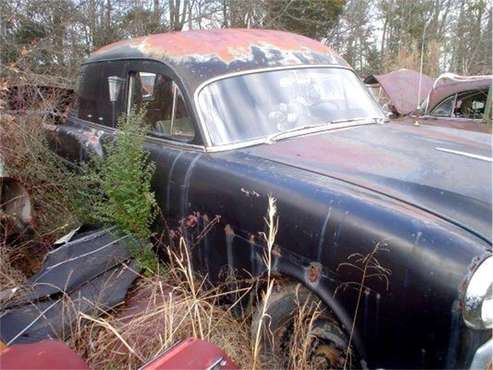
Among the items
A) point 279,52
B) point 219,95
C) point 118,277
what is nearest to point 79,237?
point 118,277

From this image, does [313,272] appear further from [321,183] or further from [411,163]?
[411,163]

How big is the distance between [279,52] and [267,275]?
1778mm

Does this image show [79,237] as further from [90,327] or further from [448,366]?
[448,366]

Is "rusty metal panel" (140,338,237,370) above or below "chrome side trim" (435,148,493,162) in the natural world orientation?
below

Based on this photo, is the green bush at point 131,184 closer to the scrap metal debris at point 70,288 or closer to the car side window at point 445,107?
the scrap metal debris at point 70,288

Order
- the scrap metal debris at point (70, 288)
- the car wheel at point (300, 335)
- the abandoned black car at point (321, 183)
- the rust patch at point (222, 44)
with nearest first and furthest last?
the abandoned black car at point (321, 183), the car wheel at point (300, 335), the scrap metal debris at point (70, 288), the rust patch at point (222, 44)

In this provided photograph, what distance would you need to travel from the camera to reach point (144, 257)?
3.23 metres

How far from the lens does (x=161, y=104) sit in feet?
11.2

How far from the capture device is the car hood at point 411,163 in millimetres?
2027


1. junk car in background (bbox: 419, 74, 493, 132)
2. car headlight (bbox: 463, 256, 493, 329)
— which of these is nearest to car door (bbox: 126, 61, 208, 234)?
car headlight (bbox: 463, 256, 493, 329)

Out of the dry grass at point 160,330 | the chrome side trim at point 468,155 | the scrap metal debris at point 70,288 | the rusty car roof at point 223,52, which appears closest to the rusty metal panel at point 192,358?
the dry grass at point 160,330

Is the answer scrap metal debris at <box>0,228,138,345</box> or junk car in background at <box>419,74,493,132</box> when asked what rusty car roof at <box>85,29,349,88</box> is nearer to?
scrap metal debris at <box>0,228,138,345</box>

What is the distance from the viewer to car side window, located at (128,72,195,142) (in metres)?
3.18

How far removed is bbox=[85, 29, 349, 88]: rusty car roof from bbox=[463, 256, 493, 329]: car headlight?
2070 millimetres
